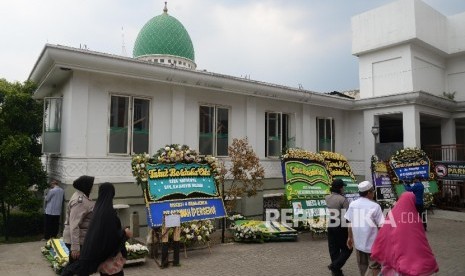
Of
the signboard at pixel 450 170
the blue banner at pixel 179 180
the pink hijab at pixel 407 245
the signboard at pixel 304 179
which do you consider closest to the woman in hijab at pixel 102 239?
the pink hijab at pixel 407 245

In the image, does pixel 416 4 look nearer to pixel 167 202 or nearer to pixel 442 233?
pixel 442 233

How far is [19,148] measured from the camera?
10492 mm

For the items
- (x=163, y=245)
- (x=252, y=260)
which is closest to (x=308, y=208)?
(x=252, y=260)

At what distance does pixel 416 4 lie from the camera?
1686 cm

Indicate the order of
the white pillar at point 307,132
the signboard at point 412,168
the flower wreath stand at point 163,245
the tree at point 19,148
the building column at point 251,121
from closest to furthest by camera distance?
the flower wreath stand at point 163,245 < the tree at point 19,148 < the building column at point 251,121 < the signboard at point 412,168 < the white pillar at point 307,132

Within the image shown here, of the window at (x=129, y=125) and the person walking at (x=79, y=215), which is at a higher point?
the window at (x=129, y=125)

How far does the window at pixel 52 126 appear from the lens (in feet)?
34.4

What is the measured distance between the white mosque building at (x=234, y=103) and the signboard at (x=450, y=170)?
4.42 ft

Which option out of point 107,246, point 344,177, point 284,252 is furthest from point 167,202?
point 344,177

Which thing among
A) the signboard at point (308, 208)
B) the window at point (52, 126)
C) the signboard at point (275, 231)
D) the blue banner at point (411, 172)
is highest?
the window at point (52, 126)

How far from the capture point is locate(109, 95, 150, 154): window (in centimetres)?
1055

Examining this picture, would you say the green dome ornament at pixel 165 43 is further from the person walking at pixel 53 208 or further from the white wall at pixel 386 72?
the person walking at pixel 53 208

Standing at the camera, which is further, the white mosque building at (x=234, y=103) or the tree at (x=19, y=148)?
Answer: the tree at (x=19, y=148)

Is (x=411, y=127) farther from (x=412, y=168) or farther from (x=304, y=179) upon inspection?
(x=304, y=179)
